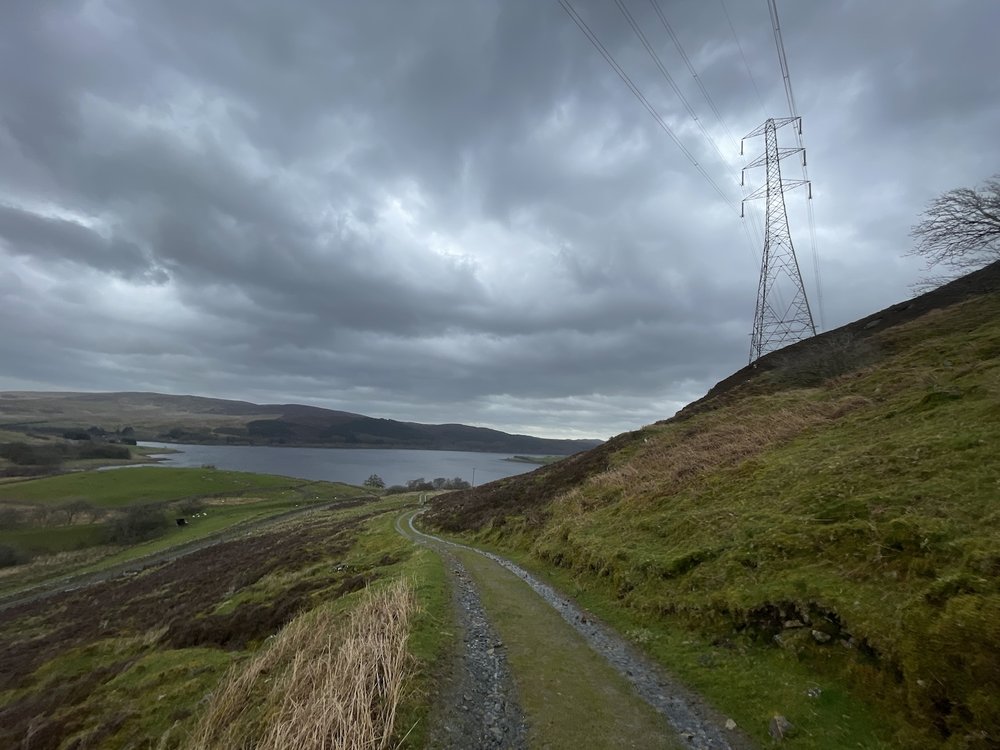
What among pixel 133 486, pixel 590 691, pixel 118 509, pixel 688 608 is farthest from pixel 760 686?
pixel 133 486

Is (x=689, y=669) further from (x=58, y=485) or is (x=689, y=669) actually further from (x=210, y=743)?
(x=58, y=485)

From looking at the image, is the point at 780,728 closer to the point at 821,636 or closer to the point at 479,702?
the point at 821,636

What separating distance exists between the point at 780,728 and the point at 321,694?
758 cm

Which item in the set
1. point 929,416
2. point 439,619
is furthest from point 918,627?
point 929,416

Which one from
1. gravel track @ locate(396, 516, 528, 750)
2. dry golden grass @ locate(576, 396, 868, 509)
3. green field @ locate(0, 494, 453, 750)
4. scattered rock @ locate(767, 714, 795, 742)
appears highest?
dry golden grass @ locate(576, 396, 868, 509)

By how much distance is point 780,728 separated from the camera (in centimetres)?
763

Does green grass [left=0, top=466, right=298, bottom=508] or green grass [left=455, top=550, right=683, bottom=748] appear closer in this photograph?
green grass [left=455, top=550, right=683, bottom=748]

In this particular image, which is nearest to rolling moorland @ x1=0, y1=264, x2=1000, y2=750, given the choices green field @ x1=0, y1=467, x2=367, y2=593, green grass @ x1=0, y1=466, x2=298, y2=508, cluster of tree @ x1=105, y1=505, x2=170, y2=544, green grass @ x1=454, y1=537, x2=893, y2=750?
green grass @ x1=454, y1=537, x2=893, y2=750

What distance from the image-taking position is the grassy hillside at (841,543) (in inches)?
295

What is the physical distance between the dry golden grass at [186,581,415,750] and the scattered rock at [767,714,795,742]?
243 inches

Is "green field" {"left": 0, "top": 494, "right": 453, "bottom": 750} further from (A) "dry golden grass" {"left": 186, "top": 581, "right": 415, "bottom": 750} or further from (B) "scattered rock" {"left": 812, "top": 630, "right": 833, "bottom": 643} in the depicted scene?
(B) "scattered rock" {"left": 812, "top": 630, "right": 833, "bottom": 643}

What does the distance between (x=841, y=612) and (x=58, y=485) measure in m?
132

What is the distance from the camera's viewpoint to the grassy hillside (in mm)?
7484

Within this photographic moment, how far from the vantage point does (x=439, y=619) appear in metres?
13.7
